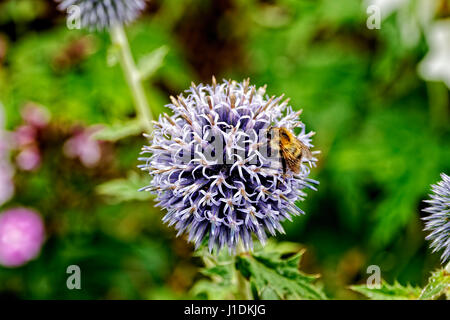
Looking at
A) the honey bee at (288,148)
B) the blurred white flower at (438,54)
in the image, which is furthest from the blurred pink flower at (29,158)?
the blurred white flower at (438,54)

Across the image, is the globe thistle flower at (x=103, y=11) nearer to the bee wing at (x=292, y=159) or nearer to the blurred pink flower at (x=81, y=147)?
the blurred pink flower at (x=81, y=147)

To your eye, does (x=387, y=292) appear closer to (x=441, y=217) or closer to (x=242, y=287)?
(x=441, y=217)

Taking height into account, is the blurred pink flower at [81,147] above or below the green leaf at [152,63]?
below

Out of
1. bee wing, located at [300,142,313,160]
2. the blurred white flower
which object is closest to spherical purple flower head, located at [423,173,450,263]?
bee wing, located at [300,142,313,160]

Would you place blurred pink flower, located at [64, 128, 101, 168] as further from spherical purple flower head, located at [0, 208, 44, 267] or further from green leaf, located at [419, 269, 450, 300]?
green leaf, located at [419, 269, 450, 300]

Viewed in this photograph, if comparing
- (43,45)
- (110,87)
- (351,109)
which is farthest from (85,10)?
(351,109)

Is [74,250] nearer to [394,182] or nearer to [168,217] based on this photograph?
[168,217]

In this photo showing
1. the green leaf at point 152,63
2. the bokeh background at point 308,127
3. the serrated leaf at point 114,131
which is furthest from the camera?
the bokeh background at point 308,127
